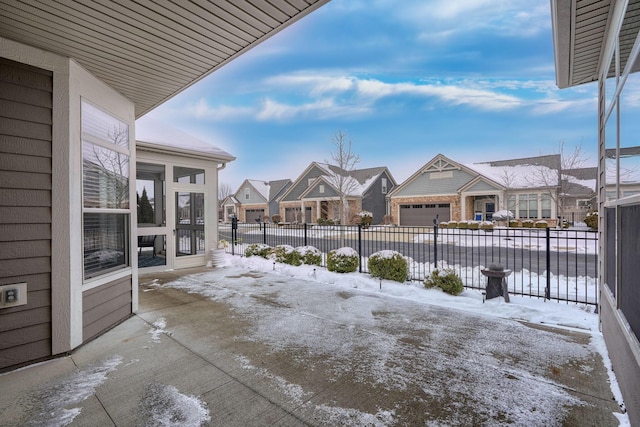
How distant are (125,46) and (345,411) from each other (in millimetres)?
3967

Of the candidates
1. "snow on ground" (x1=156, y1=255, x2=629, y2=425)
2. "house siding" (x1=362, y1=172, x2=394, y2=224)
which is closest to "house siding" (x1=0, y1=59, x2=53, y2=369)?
"snow on ground" (x1=156, y1=255, x2=629, y2=425)

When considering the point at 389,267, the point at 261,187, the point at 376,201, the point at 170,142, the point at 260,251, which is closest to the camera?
the point at 389,267

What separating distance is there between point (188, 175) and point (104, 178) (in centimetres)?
454

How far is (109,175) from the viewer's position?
392 cm

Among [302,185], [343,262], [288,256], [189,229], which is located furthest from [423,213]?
[189,229]

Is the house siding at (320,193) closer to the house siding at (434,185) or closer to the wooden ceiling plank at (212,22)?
the house siding at (434,185)

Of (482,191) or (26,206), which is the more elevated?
(482,191)

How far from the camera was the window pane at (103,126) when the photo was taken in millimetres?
3467

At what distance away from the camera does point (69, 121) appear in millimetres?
3162

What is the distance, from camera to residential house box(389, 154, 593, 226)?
761 inches

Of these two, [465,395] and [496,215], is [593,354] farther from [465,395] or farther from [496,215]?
[496,215]

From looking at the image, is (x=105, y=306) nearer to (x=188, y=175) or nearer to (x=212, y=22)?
(x=212, y=22)

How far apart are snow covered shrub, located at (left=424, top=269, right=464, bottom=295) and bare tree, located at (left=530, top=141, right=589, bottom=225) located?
16.6 m

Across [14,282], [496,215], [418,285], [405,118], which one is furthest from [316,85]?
[14,282]
